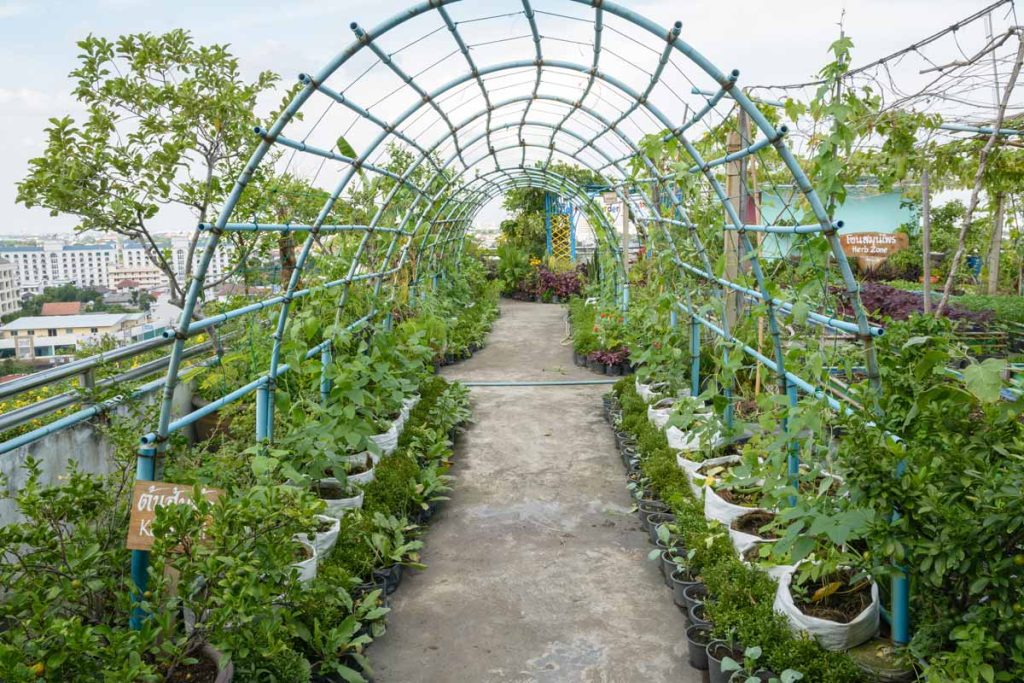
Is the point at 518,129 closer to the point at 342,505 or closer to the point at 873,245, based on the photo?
the point at 342,505

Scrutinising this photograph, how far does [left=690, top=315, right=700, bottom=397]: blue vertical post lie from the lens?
5859 mm

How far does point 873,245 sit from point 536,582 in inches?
663

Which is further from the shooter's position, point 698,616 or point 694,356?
point 694,356

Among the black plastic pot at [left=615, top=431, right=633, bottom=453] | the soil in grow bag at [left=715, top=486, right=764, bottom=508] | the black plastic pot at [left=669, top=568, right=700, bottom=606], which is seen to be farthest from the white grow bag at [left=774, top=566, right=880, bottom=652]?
the black plastic pot at [left=615, top=431, right=633, bottom=453]

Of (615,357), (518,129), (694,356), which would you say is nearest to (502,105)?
(518,129)

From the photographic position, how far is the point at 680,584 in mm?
3643

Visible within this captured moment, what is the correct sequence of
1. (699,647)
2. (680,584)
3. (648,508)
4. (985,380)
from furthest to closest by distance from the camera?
(648,508) < (680,584) < (699,647) < (985,380)

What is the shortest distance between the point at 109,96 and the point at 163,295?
4.25ft

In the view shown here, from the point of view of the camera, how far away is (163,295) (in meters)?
5.01

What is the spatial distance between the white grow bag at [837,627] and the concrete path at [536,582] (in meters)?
0.50

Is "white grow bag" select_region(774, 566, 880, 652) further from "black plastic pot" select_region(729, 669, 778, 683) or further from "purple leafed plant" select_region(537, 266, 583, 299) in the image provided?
"purple leafed plant" select_region(537, 266, 583, 299)

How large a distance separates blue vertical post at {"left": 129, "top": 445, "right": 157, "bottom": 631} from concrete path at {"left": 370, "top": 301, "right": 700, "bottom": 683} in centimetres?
102

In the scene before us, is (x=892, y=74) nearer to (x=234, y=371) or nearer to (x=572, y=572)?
(x=572, y=572)

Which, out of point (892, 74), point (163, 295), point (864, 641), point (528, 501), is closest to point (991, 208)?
point (892, 74)
